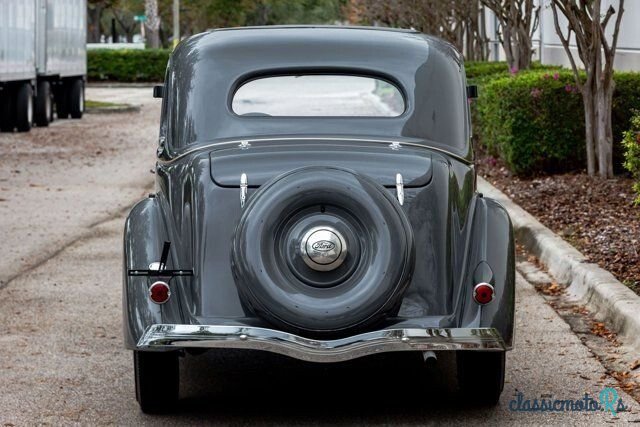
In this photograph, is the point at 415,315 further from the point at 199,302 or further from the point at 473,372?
the point at 199,302

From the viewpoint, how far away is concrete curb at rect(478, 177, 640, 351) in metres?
8.02

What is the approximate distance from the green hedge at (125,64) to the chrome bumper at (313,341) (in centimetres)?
5241

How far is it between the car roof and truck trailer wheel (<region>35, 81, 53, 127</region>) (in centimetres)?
2373

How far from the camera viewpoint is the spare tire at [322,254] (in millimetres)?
5914

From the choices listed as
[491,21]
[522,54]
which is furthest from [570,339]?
[491,21]

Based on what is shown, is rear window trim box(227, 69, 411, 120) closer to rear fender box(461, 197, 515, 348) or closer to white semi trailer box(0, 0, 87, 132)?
rear fender box(461, 197, 515, 348)

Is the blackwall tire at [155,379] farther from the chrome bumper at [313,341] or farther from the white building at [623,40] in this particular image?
the white building at [623,40]

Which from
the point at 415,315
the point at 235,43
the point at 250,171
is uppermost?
the point at 235,43

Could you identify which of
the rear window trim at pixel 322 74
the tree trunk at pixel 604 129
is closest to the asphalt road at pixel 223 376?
the rear window trim at pixel 322 74

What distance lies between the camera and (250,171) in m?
6.44

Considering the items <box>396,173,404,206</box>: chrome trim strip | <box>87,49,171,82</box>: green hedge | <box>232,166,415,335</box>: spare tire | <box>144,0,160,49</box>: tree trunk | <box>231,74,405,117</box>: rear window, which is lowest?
<box>232,166,415,335</box>: spare tire

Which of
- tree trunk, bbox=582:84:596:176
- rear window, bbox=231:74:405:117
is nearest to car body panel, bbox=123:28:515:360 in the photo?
rear window, bbox=231:74:405:117

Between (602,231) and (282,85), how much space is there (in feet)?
15.1

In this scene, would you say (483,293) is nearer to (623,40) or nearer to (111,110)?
(623,40)
